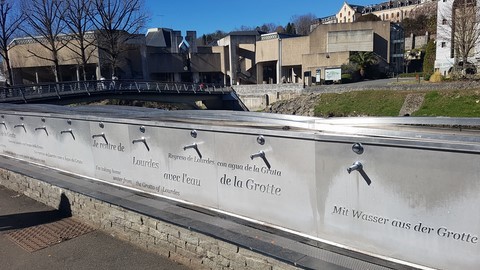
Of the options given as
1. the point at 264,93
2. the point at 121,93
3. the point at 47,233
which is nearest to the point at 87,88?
the point at 121,93

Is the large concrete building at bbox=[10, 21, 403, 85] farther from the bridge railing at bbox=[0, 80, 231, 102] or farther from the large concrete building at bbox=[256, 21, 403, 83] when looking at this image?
the bridge railing at bbox=[0, 80, 231, 102]

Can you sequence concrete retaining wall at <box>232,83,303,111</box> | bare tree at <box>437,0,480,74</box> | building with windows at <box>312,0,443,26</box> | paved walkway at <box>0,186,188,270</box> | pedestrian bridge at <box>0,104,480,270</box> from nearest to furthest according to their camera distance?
pedestrian bridge at <box>0,104,480,270</box> < paved walkway at <box>0,186,188,270</box> < bare tree at <box>437,0,480,74</box> < concrete retaining wall at <box>232,83,303,111</box> < building with windows at <box>312,0,443,26</box>

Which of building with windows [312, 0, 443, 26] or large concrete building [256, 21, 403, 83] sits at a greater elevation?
building with windows [312, 0, 443, 26]

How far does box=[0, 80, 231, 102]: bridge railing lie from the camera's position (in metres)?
33.4

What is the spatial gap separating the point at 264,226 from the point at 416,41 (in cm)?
9731

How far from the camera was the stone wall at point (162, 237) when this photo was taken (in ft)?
14.9

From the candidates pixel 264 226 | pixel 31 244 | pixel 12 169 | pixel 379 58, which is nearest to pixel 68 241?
pixel 31 244

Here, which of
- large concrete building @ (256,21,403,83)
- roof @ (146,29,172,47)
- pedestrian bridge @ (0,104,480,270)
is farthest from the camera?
roof @ (146,29,172,47)

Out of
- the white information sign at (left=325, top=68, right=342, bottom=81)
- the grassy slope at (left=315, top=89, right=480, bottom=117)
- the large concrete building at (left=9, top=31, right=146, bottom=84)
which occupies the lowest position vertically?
the grassy slope at (left=315, top=89, right=480, bottom=117)

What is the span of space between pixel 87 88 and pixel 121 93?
4.28 meters

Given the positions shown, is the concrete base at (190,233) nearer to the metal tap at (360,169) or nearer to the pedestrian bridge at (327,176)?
the pedestrian bridge at (327,176)

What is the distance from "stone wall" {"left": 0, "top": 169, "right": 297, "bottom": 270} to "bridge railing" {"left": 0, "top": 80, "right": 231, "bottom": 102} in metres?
29.0

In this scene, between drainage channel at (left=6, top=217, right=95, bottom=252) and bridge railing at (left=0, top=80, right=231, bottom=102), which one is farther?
bridge railing at (left=0, top=80, right=231, bottom=102)

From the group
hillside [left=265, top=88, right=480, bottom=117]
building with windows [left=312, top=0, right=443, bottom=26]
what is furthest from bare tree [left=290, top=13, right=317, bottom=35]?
→ hillside [left=265, top=88, right=480, bottom=117]
